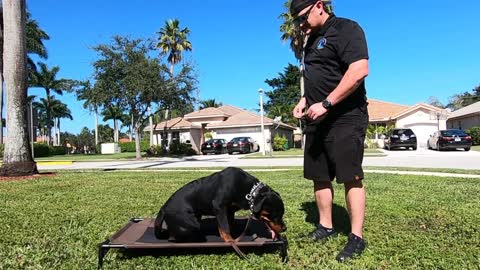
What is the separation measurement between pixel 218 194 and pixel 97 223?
2.13 metres

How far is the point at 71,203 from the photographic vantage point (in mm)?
6152

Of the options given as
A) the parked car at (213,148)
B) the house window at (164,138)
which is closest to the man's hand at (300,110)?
the parked car at (213,148)

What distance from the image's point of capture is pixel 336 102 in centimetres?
322

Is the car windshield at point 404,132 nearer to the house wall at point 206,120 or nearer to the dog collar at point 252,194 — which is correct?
the house wall at point 206,120

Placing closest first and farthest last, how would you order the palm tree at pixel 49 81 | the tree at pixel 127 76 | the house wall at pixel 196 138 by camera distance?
the tree at pixel 127 76 < the house wall at pixel 196 138 < the palm tree at pixel 49 81

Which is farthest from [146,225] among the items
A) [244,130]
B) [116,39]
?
[244,130]

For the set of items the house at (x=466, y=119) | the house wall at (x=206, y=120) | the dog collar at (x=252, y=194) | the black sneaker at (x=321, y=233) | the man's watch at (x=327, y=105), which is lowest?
the black sneaker at (x=321, y=233)

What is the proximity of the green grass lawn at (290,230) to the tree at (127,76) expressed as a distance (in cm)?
2018

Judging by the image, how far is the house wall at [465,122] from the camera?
137ft

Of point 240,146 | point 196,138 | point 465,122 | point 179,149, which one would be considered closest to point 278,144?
point 240,146

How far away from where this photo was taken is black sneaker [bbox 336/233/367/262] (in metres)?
3.23

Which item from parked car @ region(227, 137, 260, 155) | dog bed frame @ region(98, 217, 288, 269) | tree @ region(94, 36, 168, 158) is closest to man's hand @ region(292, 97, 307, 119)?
dog bed frame @ region(98, 217, 288, 269)

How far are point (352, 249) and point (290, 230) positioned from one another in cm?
98

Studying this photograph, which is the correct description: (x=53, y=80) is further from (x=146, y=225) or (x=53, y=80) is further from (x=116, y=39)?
(x=146, y=225)
